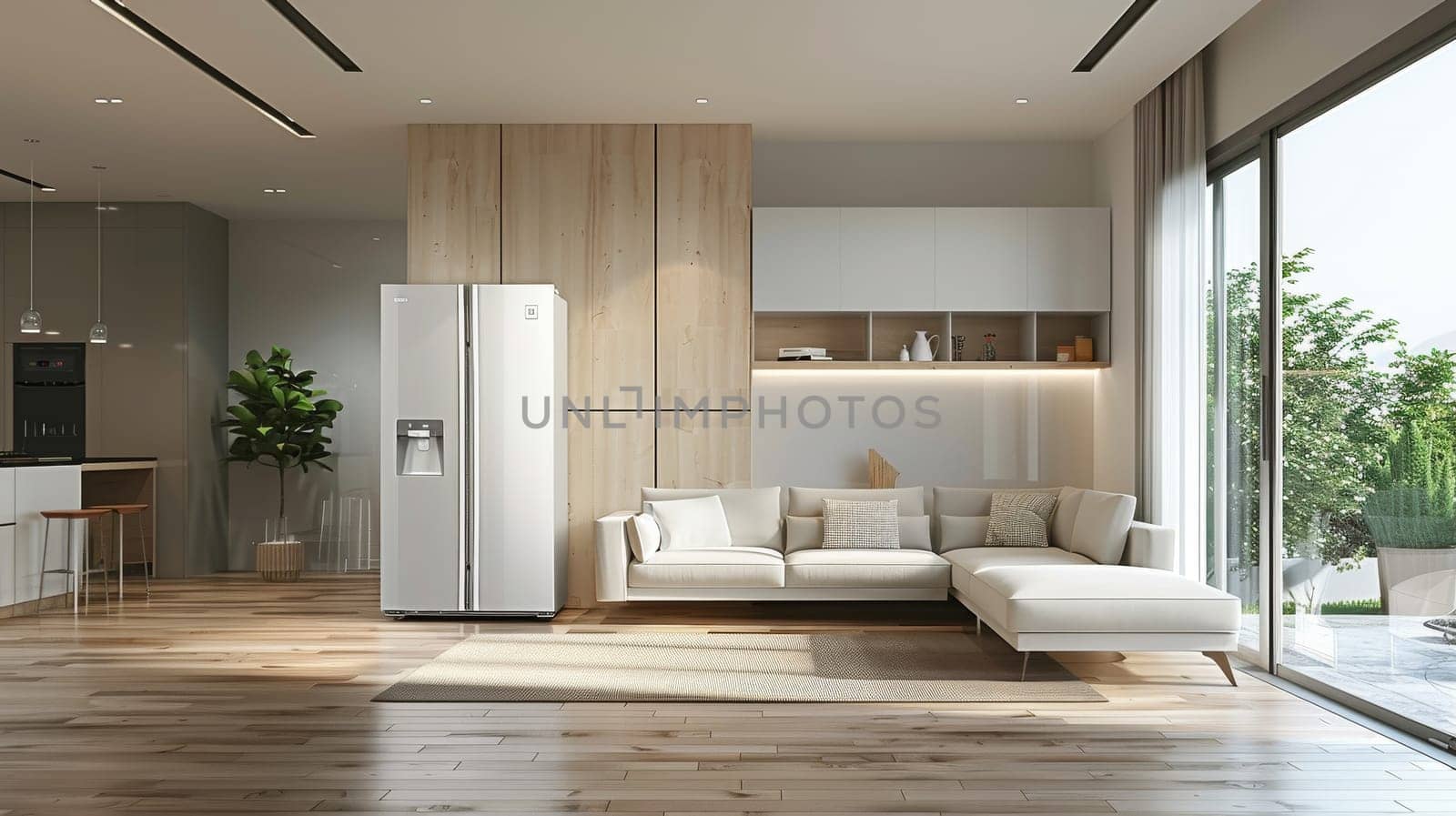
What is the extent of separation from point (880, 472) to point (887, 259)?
139cm

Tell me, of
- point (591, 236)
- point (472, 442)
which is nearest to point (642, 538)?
point (472, 442)

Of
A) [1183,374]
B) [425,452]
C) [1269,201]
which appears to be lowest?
[425,452]

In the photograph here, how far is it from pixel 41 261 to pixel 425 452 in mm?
4582

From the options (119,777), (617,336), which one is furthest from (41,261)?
(119,777)

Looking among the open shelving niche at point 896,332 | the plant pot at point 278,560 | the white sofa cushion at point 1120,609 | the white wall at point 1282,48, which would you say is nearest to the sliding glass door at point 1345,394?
the white wall at point 1282,48

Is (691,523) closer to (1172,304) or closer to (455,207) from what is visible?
(455,207)

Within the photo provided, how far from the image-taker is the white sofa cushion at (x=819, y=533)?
21.7 ft

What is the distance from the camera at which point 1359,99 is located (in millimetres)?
4379

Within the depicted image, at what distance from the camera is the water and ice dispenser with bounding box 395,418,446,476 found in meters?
6.32

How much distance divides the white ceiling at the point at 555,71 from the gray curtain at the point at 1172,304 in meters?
0.27

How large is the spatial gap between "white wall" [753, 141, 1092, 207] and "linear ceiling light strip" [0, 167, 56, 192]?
17.3 feet

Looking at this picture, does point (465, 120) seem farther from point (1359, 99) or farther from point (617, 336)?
point (1359, 99)

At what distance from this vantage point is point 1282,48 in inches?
190

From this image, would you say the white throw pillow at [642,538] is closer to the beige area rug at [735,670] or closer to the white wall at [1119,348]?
the beige area rug at [735,670]
